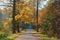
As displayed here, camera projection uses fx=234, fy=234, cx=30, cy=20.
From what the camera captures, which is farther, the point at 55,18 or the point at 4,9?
the point at 4,9

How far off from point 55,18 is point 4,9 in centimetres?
2179

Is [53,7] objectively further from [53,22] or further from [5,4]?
[5,4]

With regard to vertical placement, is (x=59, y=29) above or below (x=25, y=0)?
below

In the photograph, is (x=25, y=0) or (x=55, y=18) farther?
(x=25, y=0)

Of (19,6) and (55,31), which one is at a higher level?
(19,6)

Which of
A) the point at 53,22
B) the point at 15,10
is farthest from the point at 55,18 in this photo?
the point at 15,10

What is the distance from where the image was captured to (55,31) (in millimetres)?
27297

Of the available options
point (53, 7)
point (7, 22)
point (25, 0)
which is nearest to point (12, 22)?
point (7, 22)

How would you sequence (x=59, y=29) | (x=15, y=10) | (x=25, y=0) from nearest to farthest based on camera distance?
1. (x=59, y=29)
2. (x=15, y=10)
3. (x=25, y=0)

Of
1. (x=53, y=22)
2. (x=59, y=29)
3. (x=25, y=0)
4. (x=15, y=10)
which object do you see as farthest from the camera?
(x=25, y=0)

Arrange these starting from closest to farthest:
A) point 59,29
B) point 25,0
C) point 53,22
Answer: point 59,29, point 53,22, point 25,0

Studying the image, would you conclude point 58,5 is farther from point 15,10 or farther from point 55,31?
point 15,10

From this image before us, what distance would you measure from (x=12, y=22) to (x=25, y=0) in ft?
18.9

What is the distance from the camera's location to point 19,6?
150 ft
